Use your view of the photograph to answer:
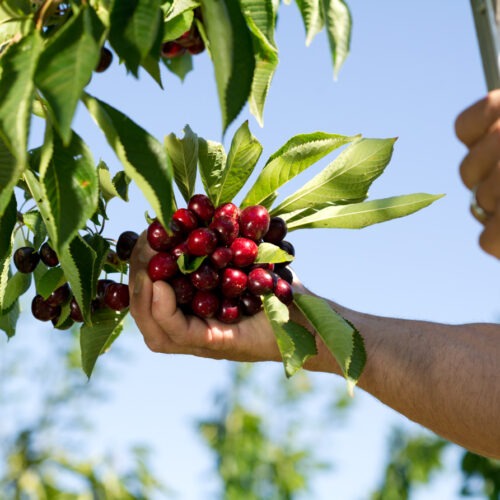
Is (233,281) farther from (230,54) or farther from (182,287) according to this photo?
(230,54)

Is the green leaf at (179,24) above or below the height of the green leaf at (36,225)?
above

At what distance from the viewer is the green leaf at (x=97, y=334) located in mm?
1910

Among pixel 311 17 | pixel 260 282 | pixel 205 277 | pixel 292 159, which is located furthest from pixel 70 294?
pixel 311 17

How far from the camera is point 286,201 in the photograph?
1955 mm

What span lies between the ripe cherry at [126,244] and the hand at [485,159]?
833 mm

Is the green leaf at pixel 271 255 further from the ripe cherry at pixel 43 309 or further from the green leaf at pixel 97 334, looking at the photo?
the ripe cherry at pixel 43 309

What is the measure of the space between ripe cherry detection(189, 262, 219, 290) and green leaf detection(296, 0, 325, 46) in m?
0.56

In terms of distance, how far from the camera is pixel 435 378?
228cm

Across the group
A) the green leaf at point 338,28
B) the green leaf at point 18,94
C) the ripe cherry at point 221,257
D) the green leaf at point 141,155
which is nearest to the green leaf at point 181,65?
the ripe cherry at point 221,257

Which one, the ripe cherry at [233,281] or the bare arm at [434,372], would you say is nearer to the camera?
the ripe cherry at [233,281]

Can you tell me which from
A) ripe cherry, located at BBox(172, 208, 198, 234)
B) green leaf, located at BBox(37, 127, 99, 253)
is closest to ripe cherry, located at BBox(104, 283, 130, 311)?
ripe cherry, located at BBox(172, 208, 198, 234)

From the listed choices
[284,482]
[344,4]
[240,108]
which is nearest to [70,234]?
[240,108]

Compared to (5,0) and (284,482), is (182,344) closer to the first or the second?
(5,0)

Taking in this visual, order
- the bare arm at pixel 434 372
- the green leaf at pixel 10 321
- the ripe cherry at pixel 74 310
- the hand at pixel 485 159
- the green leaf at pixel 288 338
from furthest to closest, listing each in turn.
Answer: the bare arm at pixel 434 372 → the green leaf at pixel 10 321 → the ripe cherry at pixel 74 310 → the green leaf at pixel 288 338 → the hand at pixel 485 159
